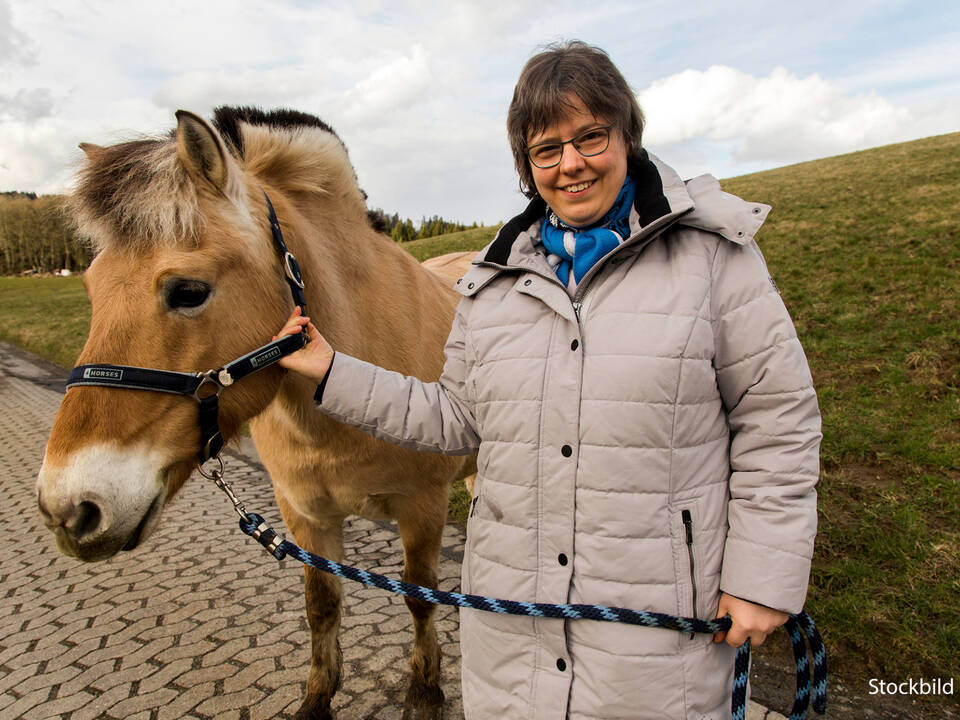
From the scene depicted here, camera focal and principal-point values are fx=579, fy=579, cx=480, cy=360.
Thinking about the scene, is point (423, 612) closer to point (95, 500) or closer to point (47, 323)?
point (95, 500)

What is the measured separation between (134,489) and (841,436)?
5.63 m

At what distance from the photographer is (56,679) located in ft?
10.6

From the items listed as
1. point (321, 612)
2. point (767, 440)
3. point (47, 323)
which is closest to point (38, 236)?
point (321, 612)

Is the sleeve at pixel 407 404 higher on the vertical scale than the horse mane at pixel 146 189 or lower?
lower

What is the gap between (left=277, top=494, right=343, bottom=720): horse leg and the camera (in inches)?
112

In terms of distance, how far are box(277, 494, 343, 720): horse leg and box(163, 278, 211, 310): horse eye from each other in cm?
147

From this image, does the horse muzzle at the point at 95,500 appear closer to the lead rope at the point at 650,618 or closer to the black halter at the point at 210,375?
the black halter at the point at 210,375

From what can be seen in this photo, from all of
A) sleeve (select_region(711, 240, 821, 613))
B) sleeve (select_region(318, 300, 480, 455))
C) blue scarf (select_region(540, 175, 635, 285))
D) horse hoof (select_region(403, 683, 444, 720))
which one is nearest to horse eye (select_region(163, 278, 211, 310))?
sleeve (select_region(318, 300, 480, 455))

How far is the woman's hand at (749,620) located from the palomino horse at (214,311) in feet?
4.78

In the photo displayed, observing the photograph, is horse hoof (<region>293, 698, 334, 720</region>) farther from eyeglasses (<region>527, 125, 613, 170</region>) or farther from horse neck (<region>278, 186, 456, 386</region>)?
eyeglasses (<region>527, 125, 613, 170</region>)

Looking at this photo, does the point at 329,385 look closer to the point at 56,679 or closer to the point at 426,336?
the point at 426,336

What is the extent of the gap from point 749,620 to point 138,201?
6.29 feet

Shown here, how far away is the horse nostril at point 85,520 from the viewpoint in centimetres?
147

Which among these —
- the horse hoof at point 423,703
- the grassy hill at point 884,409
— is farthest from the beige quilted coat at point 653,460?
the grassy hill at point 884,409
